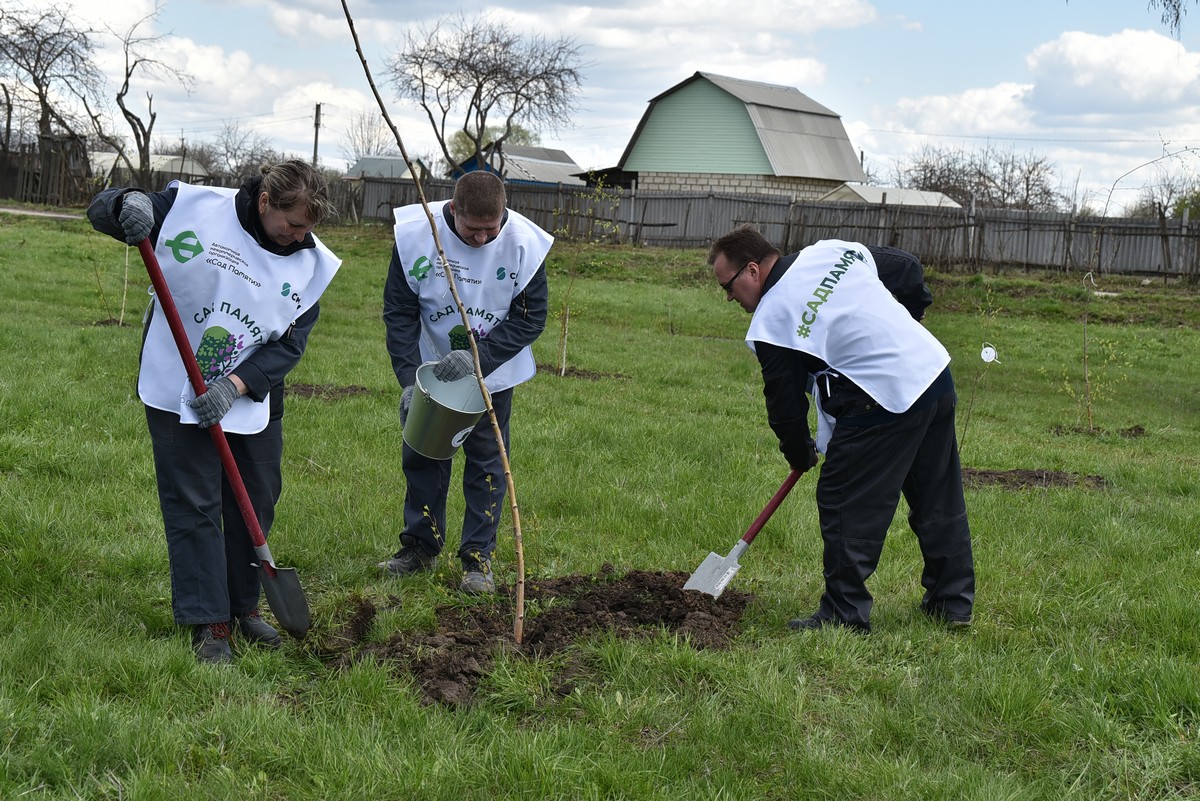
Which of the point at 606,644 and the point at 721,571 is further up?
the point at 721,571

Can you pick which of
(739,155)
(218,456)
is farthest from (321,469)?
(739,155)

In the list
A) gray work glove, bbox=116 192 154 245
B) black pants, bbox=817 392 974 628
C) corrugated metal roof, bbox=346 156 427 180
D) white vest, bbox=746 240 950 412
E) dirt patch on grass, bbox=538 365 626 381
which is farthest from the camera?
corrugated metal roof, bbox=346 156 427 180

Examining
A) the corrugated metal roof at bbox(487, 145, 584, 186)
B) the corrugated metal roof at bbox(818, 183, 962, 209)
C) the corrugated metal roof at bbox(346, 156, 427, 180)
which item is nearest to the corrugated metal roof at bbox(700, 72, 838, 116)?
the corrugated metal roof at bbox(818, 183, 962, 209)

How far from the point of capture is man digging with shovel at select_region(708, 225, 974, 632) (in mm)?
4133

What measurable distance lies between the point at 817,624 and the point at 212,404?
8.20ft

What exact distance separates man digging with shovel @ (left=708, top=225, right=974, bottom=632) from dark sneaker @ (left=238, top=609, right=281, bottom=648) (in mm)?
2064

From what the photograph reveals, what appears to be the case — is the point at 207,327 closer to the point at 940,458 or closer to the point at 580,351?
the point at 940,458

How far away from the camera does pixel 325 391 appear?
8820mm

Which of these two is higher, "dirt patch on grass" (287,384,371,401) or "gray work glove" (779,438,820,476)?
"gray work glove" (779,438,820,476)

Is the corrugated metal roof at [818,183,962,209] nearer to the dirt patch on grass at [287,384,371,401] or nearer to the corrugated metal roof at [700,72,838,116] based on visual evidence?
the corrugated metal roof at [700,72,838,116]

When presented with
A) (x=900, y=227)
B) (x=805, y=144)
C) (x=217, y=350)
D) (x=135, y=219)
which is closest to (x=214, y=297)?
(x=217, y=350)

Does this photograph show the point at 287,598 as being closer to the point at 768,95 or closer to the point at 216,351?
the point at 216,351

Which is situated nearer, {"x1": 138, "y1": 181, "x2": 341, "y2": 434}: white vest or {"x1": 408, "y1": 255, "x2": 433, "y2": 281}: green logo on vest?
{"x1": 138, "y1": 181, "x2": 341, "y2": 434}: white vest

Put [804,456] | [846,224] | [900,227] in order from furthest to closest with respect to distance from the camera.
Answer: [846,224] < [900,227] < [804,456]
